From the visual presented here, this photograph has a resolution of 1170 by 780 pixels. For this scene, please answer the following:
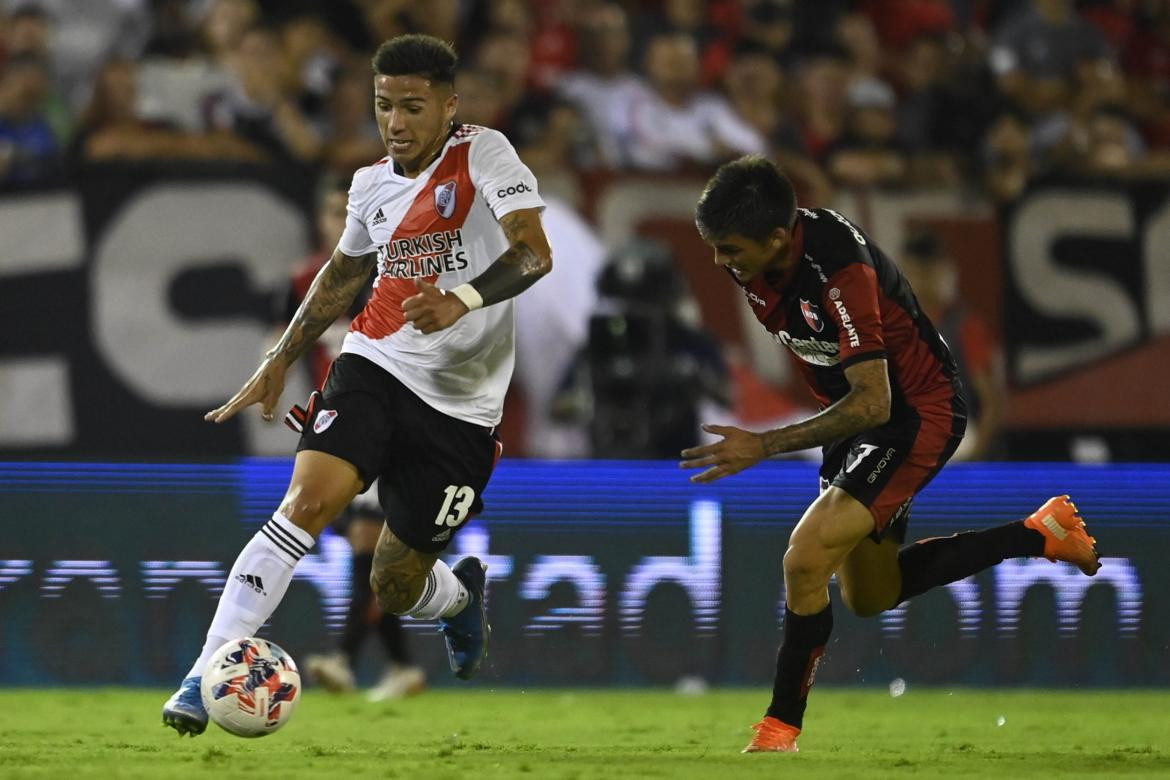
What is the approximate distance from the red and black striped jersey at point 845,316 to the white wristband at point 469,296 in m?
1.09

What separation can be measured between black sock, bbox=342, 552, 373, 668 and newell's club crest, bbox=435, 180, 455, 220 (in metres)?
2.96

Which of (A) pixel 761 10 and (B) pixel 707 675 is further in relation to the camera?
(A) pixel 761 10

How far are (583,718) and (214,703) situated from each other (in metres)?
2.81

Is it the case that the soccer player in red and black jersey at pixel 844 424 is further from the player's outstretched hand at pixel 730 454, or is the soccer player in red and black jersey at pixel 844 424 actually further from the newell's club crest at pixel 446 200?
the newell's club crest at pixel 446 200

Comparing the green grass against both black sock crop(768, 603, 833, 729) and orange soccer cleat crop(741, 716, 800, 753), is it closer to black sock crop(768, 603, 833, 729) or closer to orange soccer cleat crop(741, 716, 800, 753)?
orange soccer cleat crop(741, 716, 800, 753)

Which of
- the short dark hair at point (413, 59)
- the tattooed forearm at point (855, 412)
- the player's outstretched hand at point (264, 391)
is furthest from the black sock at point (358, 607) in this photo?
the tattooed forearm at point (855, 412)

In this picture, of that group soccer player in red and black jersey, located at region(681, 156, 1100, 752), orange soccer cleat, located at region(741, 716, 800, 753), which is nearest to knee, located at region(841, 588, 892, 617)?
soccer player in red and black jersey, located at region(681, 156, 1100, 752)

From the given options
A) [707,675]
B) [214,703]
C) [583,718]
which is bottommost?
[707,675]

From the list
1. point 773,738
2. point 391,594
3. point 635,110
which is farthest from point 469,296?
point 635,110

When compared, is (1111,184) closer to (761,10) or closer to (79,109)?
(761,10)

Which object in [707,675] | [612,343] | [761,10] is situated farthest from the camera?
[761,10]

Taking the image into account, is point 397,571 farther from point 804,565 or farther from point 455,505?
point 804,565

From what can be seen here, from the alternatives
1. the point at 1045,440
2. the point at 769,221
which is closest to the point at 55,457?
the point at 769,221

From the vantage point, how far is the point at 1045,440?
12.2 m
